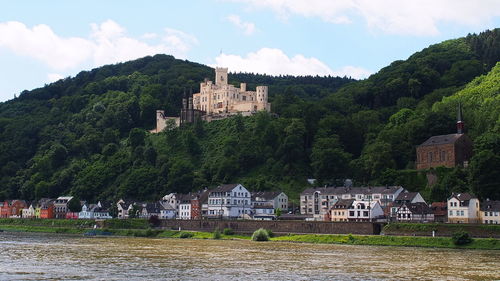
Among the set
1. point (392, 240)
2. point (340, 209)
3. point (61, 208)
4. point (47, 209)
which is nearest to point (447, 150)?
point (340, 209)

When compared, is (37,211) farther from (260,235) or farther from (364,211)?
(364,211)

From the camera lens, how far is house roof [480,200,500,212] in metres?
72.5

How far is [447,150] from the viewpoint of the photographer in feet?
313

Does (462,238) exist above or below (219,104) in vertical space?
below

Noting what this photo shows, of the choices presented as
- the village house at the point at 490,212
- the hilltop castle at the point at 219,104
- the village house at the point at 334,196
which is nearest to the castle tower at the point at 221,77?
the hilltop castle at the point at 219,104

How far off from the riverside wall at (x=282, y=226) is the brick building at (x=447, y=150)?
25522 mm

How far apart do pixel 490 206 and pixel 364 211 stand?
16462mm

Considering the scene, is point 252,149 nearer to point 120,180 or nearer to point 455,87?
point 120,180

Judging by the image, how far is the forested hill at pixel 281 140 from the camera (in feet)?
346

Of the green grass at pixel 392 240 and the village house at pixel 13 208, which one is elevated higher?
the village house at pixel 13 208

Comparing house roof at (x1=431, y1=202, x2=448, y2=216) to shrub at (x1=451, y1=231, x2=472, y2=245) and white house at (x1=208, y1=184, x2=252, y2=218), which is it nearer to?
shrub at (x1=451, y1=231, x2=472, y2=245)

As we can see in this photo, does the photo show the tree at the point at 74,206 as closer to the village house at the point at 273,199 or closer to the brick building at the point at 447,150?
the village house at the point at 273,199

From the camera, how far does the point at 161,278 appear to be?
39.9 m

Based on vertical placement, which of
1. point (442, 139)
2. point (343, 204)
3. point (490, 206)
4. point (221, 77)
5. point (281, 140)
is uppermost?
point (221, 77)
